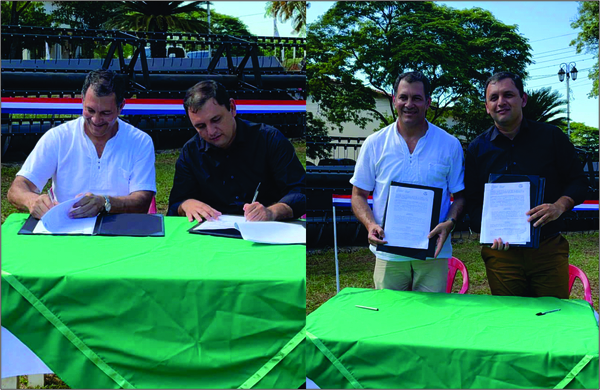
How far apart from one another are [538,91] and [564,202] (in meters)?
0.37

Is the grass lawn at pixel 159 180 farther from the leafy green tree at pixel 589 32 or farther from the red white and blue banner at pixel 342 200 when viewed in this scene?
the leafy green tree at pixel 589 32

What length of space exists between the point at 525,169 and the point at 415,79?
0.45 meters

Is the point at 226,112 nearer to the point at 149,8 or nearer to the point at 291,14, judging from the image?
the point at 291,14

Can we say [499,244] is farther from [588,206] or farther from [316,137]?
[316,137]

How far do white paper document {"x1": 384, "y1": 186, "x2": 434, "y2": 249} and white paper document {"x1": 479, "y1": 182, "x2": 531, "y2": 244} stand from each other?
0.17 metres

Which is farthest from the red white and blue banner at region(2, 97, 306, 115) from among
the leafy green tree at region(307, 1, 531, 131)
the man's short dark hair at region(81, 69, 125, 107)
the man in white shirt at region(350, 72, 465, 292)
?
the man in white shirt at region(350, 72, 465, 292)

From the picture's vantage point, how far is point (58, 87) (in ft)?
9.89

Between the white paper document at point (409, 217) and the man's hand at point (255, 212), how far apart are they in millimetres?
551

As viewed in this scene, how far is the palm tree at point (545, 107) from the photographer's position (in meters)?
1.82

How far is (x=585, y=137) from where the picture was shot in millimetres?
1846

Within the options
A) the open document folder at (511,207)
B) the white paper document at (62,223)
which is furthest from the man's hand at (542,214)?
the white paper document at (62,223)

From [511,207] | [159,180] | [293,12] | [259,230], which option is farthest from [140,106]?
[511,207]

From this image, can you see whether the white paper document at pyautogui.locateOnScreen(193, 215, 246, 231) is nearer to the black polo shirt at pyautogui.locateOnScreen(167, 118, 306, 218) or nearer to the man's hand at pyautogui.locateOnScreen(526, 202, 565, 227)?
the black polo shirt at pyautogui.locateOnScreen(167, 118, 306, 218)

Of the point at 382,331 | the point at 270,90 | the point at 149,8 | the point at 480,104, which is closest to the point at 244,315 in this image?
the point at 382,331
